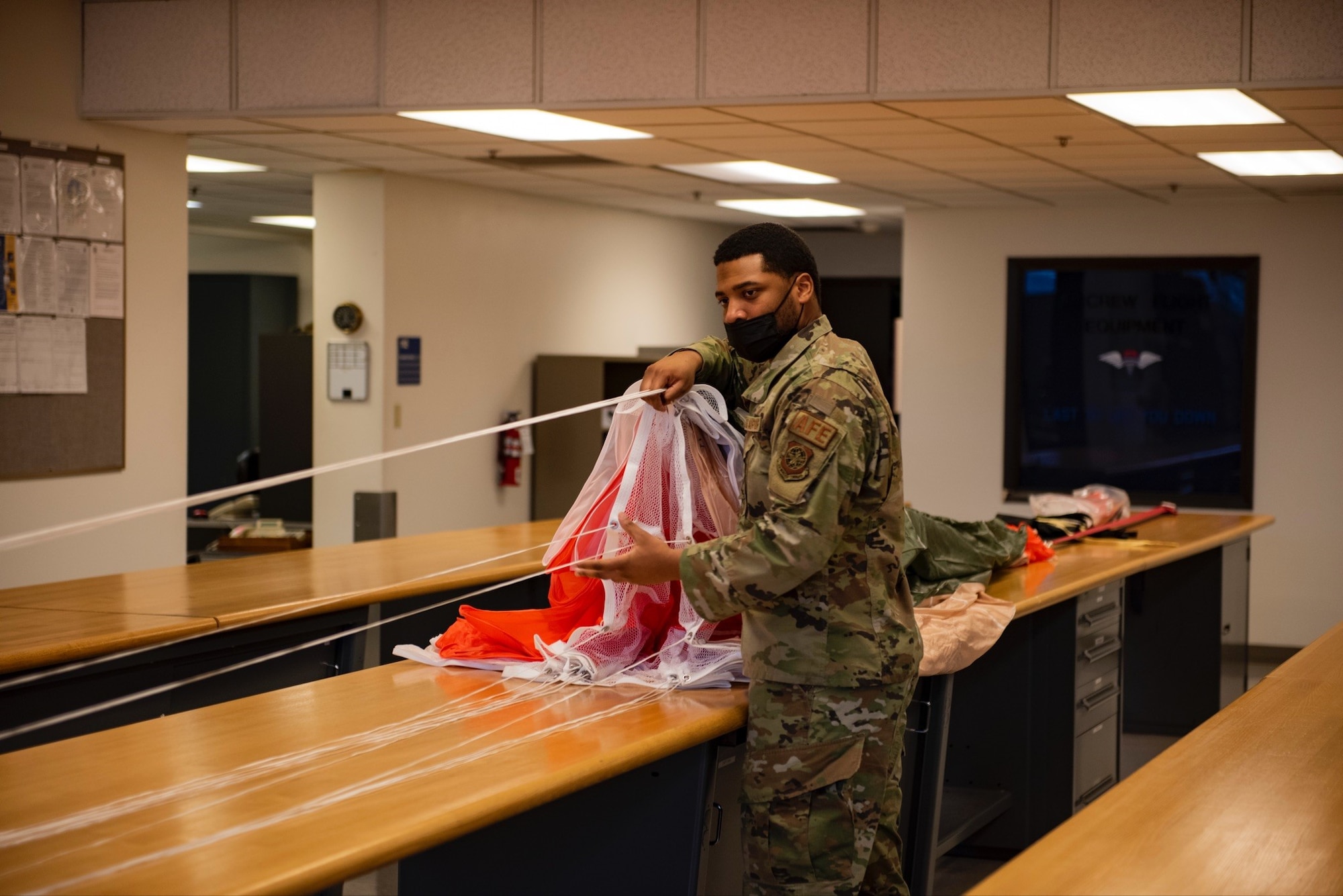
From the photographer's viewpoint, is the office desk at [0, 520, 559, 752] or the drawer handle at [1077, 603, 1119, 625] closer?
the office desk at [0, 520, 559, 752]

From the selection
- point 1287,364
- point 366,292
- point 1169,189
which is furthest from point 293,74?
point 1287,364

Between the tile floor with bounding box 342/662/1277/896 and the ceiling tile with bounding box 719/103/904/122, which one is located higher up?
the ceiling tile with bounding box 719/103/904/122

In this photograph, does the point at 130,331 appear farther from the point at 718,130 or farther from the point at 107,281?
the point at 718,130

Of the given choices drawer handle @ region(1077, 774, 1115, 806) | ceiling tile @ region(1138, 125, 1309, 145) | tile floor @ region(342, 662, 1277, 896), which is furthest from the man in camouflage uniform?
ceiling tile @ region(1138, 125, 1309, 145)

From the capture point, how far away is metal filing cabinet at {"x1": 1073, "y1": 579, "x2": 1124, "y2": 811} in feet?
14.0

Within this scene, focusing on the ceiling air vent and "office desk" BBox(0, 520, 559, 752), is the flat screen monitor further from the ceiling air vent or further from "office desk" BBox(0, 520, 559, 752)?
"office desk" BBox(0, 520, 559, 752)

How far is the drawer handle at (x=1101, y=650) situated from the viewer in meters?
4.32

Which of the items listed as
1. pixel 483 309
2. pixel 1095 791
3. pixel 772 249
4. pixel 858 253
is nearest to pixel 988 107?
pixel 1095 791

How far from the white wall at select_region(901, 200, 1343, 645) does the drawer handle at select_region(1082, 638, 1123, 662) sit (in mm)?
3773

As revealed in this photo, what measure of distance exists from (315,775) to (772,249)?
3.72 feet

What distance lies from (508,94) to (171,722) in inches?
125

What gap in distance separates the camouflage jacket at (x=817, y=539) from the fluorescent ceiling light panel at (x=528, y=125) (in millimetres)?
2937

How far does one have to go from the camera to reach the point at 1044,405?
27.9ft

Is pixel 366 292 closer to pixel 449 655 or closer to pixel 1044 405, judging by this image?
pixel 1044 405
